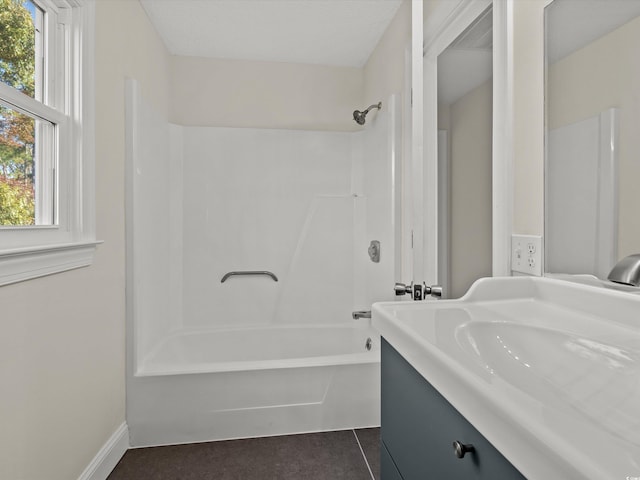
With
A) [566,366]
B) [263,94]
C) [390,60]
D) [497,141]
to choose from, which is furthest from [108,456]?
[390,60]

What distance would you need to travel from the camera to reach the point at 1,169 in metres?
1.14

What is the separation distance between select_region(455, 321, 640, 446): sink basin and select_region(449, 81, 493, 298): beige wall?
61 cm

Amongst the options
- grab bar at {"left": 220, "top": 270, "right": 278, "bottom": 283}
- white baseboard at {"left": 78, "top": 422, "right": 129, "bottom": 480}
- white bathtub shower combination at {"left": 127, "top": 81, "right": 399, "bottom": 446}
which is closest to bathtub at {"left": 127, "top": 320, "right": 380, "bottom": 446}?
white baseboard at {"left": 78, "top": 422, "right": 129, "bottom": 480}

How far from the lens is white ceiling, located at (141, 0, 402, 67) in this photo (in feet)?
7.12

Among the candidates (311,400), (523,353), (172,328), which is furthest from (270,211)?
(523,353)

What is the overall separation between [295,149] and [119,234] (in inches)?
57.6

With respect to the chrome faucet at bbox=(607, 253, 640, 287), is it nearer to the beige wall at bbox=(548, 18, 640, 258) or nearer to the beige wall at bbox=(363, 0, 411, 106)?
the beige wall at bbox=(548, 18, 640, 258)

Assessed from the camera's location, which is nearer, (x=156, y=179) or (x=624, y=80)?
(x=624, y=80)

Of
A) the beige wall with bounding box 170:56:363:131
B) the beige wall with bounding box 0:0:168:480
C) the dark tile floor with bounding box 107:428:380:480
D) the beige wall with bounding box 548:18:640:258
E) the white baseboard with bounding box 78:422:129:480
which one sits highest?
the beige wall with bounding box 170:56:363:131

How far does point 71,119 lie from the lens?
1.43 metres

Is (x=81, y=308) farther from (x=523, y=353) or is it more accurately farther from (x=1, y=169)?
(x=523, y=353)

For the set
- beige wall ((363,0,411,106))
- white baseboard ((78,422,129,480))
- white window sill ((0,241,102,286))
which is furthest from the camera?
beige wall ((363,0,411,106))

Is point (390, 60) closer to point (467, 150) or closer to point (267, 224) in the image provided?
point (467, 150)

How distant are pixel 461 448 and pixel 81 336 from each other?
55.8 inches
